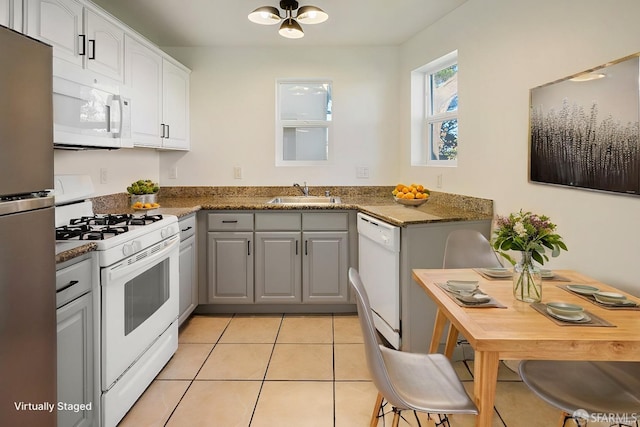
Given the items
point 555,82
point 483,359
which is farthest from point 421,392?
point 555,82

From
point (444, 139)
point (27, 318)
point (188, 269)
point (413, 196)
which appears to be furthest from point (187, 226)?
point (444, 139)

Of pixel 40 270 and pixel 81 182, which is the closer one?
pixel 40 270

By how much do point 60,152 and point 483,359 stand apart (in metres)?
2.59

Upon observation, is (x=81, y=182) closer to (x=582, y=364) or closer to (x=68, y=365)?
(x=68, y=365)

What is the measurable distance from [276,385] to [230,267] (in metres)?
1.33

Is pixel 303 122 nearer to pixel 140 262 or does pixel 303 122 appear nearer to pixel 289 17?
pixel 289 17

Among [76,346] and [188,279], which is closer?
[76,346]

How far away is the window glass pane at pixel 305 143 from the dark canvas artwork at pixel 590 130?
7.35ft

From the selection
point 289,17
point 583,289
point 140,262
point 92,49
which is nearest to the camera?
point 583,289

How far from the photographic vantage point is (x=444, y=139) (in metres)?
3.65

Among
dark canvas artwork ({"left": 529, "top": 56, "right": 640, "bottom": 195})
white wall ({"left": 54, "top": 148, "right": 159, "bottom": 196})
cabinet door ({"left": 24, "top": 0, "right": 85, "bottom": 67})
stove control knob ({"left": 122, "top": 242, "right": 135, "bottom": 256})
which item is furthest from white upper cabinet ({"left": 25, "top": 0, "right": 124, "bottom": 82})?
dark canvas artwork ({"left": 529, "top": 56, "right": 640, "bottom": 195})

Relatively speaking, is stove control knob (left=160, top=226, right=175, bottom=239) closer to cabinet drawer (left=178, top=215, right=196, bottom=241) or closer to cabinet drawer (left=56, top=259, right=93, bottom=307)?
cabinet drawer (left=178, top=215, right=196, bottom=241)

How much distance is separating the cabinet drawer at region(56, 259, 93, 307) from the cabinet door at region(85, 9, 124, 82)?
46.4 inches

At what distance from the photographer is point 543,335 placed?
1260 mm
